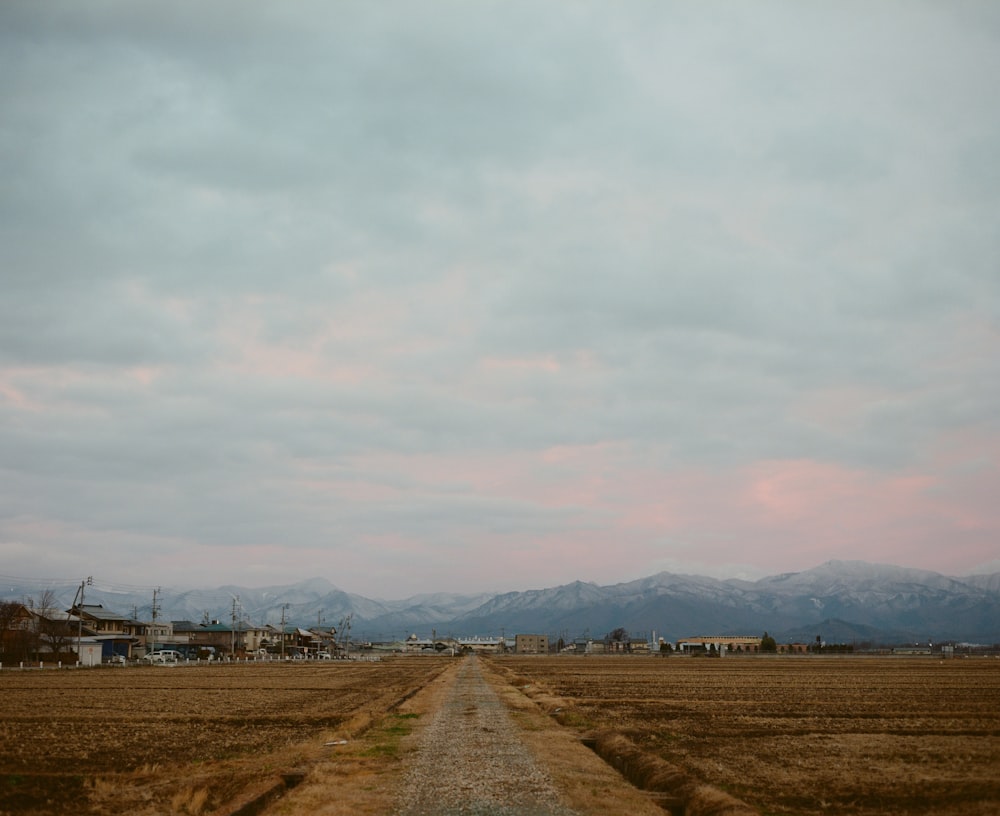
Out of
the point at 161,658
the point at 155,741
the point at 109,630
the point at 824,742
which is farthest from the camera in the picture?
the point at 109,630

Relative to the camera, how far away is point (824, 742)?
82.3ft

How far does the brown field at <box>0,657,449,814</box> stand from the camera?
1691 cm

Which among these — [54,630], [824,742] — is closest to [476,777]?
[824,742]

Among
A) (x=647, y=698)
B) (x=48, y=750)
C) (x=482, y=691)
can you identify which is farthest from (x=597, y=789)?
(x=482, y=691)

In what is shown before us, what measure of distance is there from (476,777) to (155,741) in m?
12.0

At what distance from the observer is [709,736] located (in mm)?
26922

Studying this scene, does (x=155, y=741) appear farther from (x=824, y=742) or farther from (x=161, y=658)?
(x=161, y=658)

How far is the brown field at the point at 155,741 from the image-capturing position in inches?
666

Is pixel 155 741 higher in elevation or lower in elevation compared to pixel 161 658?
higher

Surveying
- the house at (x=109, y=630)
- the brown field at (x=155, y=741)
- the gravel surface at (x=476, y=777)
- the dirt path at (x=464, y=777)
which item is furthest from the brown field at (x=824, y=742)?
the house at (x=109, y=630)

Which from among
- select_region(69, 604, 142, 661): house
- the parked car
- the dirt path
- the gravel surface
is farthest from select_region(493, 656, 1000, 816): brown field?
select_region(69, 604, 142, 661): house

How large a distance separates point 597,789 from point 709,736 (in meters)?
10.1

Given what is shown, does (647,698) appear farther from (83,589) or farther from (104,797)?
(83,589)

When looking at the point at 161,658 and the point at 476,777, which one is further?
the point at 161,658
